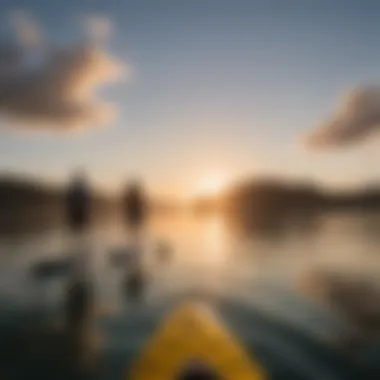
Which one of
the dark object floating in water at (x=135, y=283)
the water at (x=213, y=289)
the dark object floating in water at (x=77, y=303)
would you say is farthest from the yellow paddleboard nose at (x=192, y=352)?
the dark object floating in water at (x=77, y=303)

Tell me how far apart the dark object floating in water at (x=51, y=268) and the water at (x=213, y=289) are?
0.03 meters

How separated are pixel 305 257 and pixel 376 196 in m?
0.36

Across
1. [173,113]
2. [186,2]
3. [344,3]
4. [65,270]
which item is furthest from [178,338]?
[344,3]

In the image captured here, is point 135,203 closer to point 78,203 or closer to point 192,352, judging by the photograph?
point 78,203

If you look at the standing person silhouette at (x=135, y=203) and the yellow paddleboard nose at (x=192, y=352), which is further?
the standing person silhouette at (x=135, y=203)

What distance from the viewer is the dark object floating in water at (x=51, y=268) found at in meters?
1.76

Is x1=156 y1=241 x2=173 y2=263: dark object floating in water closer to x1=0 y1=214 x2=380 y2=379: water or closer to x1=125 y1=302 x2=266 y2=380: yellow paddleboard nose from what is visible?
x1=0 y1=214 x2=380 y2=379: water

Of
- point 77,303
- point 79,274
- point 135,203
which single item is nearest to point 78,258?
point 79,274

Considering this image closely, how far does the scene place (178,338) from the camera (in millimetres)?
1689

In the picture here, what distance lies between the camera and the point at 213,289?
180 cm

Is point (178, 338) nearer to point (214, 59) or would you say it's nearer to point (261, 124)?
point (261, 124)

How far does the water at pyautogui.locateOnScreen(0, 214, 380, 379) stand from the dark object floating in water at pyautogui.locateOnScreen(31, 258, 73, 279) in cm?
3

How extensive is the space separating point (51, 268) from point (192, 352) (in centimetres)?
58

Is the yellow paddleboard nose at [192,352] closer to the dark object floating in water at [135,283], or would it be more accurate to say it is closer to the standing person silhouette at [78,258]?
the dark object floating in water at [135,283]
